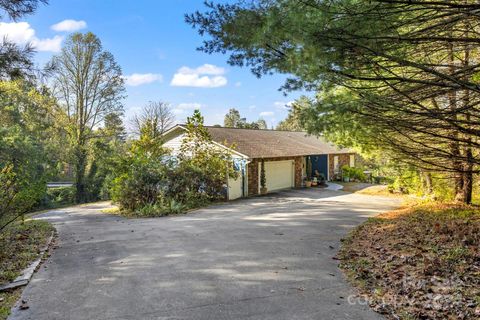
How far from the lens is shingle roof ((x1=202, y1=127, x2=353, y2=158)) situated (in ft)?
68.1

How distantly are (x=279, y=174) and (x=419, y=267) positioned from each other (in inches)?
683

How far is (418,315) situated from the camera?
3.87 metres

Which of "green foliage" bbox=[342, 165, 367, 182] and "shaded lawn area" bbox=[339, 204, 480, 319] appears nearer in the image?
"shaded lawn area" bbox=[339, 204, 480, 319]

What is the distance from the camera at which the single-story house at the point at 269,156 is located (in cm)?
1964

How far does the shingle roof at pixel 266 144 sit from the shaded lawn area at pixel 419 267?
35.3 feet

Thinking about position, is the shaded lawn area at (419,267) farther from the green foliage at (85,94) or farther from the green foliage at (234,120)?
the green foliage at (234,120)

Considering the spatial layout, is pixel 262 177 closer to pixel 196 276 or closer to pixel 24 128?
pixel 196 276

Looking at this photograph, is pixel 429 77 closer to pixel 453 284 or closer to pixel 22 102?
pixel 453 284

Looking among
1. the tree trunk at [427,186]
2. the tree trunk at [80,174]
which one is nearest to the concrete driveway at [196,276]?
the tree trunk at [427,186]

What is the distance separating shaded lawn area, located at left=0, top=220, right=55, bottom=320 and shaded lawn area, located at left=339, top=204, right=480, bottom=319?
491 centimetres

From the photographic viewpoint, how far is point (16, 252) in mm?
6809

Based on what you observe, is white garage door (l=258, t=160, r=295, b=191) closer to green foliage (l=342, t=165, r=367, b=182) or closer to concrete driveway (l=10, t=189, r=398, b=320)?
green foliage (l=342, t=165, r=367, b=182)

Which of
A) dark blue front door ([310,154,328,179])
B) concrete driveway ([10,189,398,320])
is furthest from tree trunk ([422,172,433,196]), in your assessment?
dark blue front door ([310,154,328,179])

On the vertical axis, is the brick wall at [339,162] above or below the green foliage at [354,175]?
above
